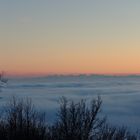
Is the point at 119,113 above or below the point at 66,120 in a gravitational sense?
below

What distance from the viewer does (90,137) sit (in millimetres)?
A: 22828

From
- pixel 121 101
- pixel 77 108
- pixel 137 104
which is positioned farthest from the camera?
pixel 121 101

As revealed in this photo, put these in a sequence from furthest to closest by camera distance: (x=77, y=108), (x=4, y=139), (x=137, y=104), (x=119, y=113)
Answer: (x=137, y=104) → (x=119, y=113) → (x=77, y=108) → (x=4, y=139)

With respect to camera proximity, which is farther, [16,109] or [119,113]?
[119,113]

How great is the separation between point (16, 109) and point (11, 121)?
75 centimetres

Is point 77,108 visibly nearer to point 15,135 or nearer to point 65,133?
point 65,133

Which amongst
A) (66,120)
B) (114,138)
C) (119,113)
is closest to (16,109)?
(66,120)

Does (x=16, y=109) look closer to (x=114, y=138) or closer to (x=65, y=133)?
(x=65, y=133)

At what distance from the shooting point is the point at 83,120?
22.8 m

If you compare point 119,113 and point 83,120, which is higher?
point 83,120

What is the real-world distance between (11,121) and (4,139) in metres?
1.08

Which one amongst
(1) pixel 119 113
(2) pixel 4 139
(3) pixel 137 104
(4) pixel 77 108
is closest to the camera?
(2) pixel 4 139

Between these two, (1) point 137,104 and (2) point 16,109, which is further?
(1) point 137,104

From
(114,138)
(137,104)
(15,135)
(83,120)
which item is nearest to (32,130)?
(15,135)
